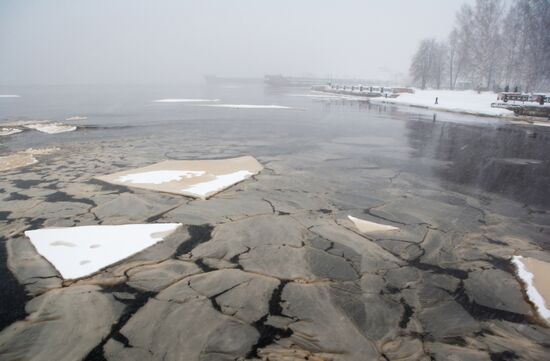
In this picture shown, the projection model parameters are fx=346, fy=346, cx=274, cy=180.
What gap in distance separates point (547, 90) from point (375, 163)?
5658cm

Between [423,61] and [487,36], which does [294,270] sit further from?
[423,61]

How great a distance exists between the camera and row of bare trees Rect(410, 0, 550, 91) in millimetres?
35562

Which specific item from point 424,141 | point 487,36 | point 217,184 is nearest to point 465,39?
point 487,36

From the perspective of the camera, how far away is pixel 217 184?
7211mm

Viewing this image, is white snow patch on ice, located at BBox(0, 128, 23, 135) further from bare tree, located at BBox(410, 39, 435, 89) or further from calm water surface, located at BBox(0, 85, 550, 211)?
bare tree, located at BBox(410, 39, 435, 89)

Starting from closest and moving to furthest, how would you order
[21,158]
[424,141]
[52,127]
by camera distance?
[21,158] → [424,141] → [52,127]

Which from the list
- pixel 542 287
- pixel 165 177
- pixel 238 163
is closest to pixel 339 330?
pixel 542 287

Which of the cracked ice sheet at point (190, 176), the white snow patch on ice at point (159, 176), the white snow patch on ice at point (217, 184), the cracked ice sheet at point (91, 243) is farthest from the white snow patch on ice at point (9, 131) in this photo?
the cracked ice sheet at point (91, 243)

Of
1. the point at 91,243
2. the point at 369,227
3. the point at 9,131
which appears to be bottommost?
the point at 91,243

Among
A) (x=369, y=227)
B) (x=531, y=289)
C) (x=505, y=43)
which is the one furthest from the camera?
(x=505, y=43)

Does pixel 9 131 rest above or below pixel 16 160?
above

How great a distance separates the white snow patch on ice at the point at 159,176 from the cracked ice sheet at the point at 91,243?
2.40 meters

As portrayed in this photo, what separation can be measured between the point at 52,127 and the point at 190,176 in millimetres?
11991

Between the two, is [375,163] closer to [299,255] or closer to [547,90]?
[299,255]
